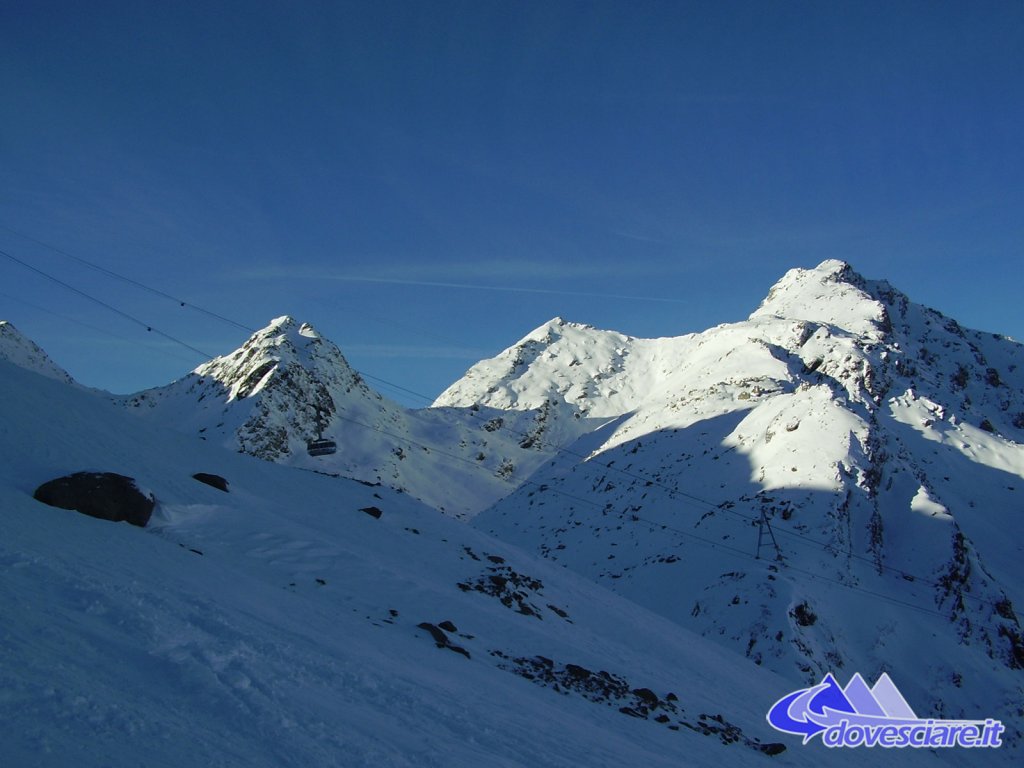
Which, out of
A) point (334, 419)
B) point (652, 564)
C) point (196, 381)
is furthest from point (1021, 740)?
point (196, 381)

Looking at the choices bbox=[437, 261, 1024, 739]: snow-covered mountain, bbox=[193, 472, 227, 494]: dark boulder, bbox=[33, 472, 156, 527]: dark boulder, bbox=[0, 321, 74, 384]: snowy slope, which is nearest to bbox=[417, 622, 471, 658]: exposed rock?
bbox=[33, 472, 156, 527]: dark boulder

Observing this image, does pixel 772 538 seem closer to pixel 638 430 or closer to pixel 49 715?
pixel 638 430

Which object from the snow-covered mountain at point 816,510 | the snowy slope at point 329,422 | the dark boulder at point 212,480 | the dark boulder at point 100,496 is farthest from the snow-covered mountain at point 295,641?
the snowy slope at point 329,422

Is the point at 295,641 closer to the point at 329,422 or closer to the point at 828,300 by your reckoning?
the point at 329,422

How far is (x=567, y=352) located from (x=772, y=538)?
4114 inches

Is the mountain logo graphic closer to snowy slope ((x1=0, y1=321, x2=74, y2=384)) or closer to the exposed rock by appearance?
the exposed rock

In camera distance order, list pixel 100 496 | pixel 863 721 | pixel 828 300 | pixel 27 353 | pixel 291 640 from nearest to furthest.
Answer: pixel 291 640
pixel 100 496
pixel 863 721
pixel 828 300
pixel 27 353

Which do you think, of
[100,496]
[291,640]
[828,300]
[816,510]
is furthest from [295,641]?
[828,300]

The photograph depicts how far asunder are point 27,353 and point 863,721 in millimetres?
155085

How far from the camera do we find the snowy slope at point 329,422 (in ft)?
310

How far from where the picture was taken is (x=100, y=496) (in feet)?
50.3

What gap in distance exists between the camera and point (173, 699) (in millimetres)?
7383

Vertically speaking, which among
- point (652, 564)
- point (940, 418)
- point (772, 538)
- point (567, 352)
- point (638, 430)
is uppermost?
point (567, 352)

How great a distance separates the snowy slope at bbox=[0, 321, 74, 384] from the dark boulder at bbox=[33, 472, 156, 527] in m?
129
